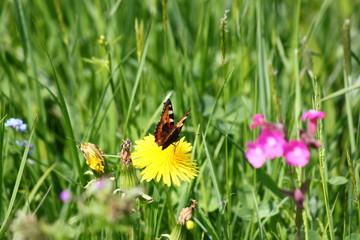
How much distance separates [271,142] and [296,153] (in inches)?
2.4

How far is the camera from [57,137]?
243cm

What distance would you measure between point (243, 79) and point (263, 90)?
0.23 meters

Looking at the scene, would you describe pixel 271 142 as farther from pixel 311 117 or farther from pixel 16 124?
pixel 16 124

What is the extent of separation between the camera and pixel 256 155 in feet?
3.78

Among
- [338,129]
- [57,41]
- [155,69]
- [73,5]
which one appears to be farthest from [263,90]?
[73,5]

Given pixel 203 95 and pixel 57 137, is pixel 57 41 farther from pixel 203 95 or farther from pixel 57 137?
pixel 203 95

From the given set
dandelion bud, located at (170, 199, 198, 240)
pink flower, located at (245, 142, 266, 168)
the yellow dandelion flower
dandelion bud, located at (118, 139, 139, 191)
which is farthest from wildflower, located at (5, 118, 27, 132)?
pink flower, located at (245, 142, 266, 168)

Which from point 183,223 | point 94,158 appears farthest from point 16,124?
point 183,223

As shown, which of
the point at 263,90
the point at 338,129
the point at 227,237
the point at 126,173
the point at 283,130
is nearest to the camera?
the point at 283,130

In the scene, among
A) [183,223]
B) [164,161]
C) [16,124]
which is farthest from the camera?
[16,124]

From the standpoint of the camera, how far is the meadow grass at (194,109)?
5.52 ft

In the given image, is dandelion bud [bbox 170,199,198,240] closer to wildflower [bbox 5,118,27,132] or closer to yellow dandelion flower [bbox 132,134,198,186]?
yellow dandelion flower [bbox 132,134,198,186]

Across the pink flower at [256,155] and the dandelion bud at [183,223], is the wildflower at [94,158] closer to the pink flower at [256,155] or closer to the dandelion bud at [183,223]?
the dandelion bud at [183,223]

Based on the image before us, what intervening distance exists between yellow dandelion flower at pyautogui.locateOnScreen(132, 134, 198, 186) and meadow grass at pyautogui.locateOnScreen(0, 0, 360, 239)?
0.07 m
